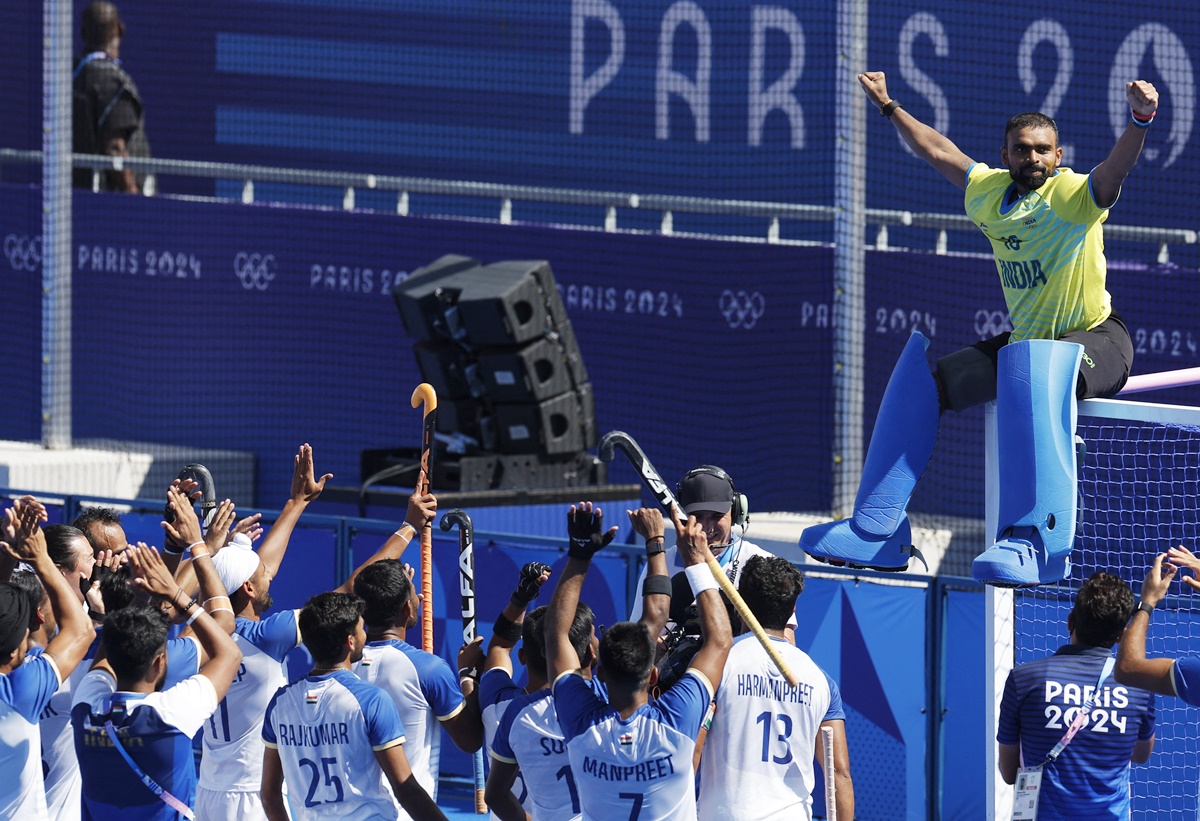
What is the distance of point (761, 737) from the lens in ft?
18.1

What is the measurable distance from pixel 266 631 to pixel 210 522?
18.9 inches

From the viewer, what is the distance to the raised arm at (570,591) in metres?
5.15

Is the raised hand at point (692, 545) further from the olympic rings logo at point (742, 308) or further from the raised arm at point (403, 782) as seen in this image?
the olympic rings logo at point (742, 308)

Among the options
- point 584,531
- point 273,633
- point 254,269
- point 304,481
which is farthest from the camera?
point 254,269

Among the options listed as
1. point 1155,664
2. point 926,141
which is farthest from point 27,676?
point 926,141

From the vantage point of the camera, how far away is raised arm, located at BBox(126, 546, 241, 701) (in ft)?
Result: 17.6

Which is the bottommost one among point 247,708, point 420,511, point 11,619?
point 247,708

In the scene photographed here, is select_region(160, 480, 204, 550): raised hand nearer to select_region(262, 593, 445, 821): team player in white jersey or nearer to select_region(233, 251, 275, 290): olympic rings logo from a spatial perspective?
select_region(262, 593, 445, 821): team player in white jersey

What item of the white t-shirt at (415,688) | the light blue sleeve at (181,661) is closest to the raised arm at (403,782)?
the white t-shirt at (415,688)

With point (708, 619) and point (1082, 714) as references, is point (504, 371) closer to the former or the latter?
point (1082, 714)

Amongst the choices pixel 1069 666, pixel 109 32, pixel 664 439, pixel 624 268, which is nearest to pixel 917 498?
pixel 664 439

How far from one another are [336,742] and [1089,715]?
2.59 meters

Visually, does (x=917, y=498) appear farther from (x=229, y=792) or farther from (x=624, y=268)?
(x=229, y=792)

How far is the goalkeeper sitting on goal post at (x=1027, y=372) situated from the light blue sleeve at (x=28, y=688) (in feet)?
9.10
